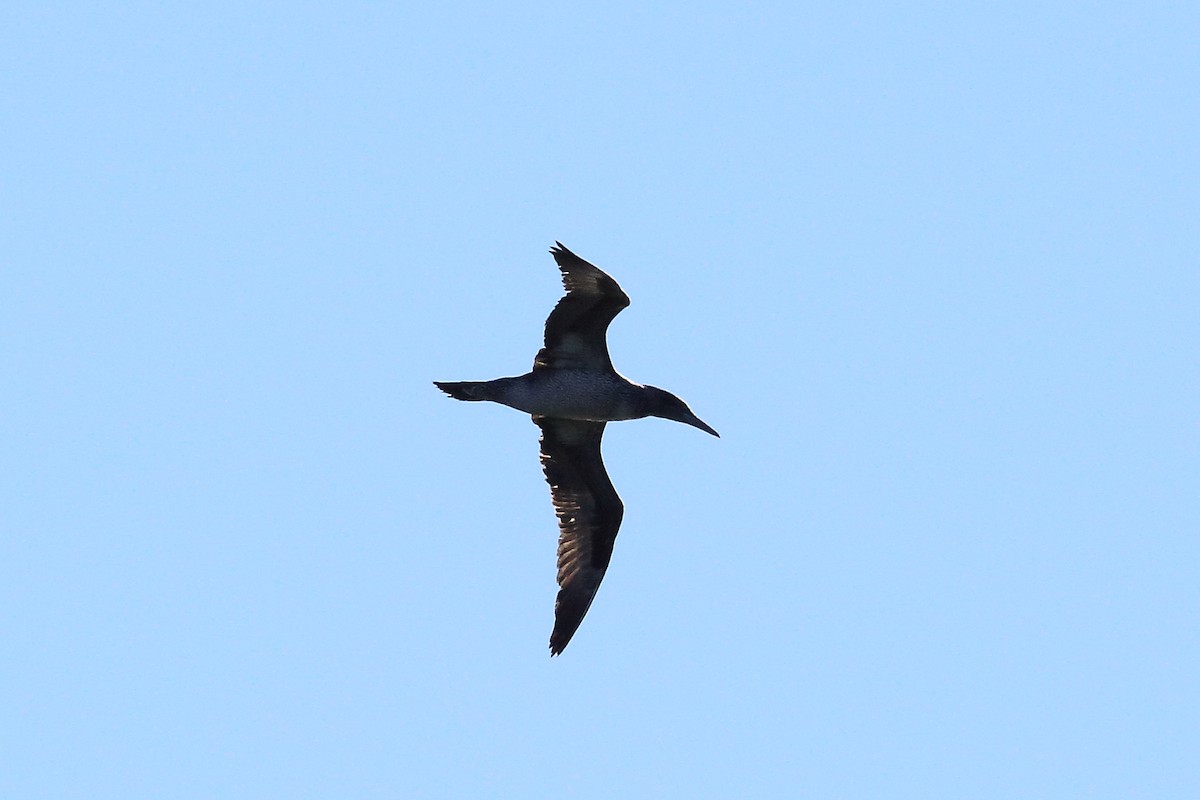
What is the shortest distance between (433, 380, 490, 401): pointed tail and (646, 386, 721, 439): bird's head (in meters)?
1.79

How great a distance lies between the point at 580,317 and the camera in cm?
1750

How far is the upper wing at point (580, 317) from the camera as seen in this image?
55.8 ft

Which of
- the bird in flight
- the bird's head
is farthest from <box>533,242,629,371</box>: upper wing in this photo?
the bird's head

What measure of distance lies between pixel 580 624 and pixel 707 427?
254cm

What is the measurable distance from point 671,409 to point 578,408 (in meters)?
1.09

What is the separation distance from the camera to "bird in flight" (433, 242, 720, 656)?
1739 centimetres

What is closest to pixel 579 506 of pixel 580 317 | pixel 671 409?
pixel 671 409

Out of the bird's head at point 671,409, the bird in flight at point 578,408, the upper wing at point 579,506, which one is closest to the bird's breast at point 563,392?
the bird in flight at point 578,408

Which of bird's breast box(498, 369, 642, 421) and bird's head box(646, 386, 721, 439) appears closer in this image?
bird's breast box(498, 369, 642, 421)

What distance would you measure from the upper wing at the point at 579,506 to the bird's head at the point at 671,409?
1.02 meters

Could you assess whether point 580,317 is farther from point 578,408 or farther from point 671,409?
point 671,409

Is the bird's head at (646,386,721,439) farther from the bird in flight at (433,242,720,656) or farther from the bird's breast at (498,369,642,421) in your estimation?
the bird's breast at (498,369,642,421)

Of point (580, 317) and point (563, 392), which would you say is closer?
point (580, 317)

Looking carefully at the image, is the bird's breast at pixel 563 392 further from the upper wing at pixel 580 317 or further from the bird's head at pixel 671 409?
the bird's head at pixel 671 409
